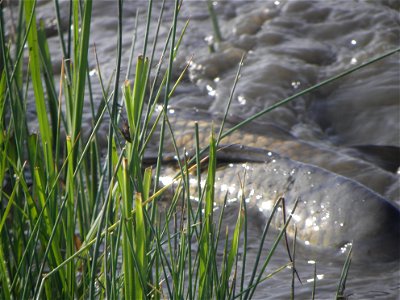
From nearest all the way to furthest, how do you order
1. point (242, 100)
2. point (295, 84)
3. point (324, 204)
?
point (324, 204) → point (242, 100) → point (295, 84)

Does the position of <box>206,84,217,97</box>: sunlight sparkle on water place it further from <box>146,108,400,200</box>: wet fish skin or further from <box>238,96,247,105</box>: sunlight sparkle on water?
<box>146,108,400,200</box>: wet fish skin

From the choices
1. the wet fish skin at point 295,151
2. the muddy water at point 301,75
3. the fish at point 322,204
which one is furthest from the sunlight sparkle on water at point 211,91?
the fish at point 322,204

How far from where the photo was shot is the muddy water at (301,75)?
4.02 m

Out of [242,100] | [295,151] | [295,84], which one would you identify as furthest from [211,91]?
[295,151]

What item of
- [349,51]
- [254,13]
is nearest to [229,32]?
[254,13]

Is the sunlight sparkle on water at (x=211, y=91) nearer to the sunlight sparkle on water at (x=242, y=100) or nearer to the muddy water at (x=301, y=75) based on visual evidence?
the muddy water at (x=301, y=75)

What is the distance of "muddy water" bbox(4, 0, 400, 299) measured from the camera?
13.2ft

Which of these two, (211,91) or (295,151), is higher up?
(295,151)

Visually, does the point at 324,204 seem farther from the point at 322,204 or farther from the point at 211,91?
the point at 211,91

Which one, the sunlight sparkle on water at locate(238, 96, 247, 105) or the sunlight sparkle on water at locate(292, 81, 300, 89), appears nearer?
the sunlight sparkle on water at locate(238, 96, 247, 105)

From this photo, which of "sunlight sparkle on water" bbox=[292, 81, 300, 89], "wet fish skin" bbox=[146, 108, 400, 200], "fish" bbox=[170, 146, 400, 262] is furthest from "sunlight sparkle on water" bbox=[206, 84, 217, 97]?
"fish" bbox=[170, 146, 400, 262]

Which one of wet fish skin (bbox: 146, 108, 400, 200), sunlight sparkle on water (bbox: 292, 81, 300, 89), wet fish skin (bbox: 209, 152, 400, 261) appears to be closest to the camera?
wet fish skin (bbox: 209, 152, 400, 261)

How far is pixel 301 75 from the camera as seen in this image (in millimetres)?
5211

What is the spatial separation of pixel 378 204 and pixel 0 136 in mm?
1683
